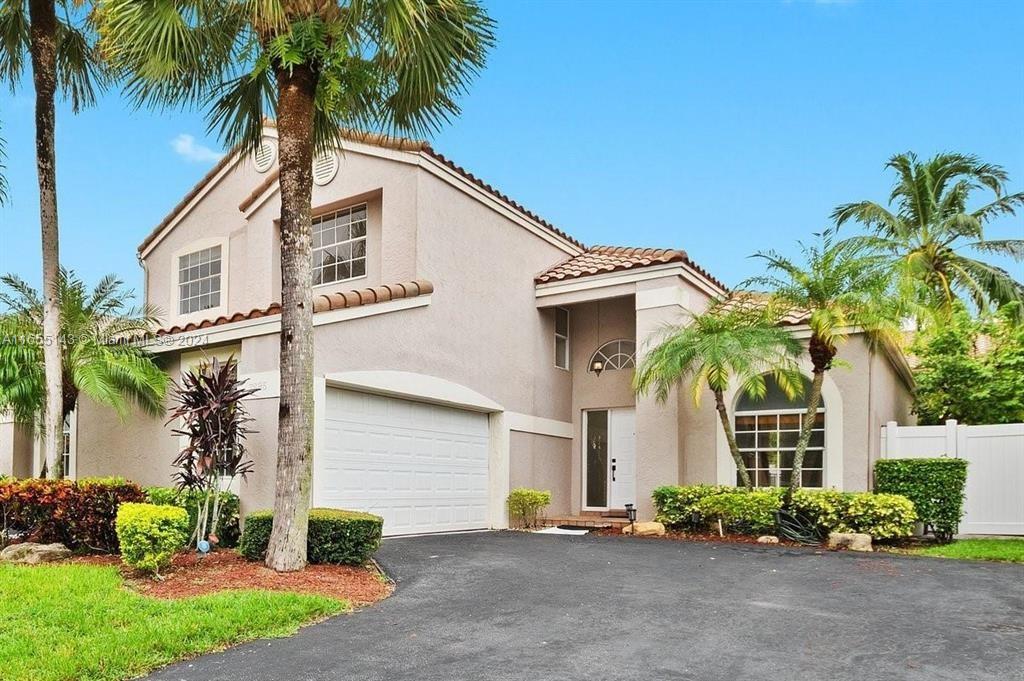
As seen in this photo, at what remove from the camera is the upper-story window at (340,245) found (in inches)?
629

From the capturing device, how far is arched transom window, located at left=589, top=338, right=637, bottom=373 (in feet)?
57.6

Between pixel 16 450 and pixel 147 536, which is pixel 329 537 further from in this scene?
pixel 16 450

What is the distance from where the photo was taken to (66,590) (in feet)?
26.1

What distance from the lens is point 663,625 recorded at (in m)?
7.38

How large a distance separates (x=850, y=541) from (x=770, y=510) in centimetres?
144

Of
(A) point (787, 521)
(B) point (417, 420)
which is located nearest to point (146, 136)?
(B) point (417, 420)

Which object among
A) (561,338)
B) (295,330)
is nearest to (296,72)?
(295,330)

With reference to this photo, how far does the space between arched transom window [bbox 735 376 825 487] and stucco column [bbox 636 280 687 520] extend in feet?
4.38

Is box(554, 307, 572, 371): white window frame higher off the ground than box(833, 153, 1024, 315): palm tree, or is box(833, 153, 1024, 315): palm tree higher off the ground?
box(833, 153, 1024, 315): palm tree

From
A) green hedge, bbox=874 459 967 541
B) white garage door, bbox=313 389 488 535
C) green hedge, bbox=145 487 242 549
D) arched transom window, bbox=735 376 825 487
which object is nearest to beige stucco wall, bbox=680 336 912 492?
arched transom window, bbox=735 376 825 487

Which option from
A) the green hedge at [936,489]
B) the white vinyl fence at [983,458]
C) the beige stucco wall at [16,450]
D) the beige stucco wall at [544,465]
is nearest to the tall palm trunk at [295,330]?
the beige stucco wall at [544,465]

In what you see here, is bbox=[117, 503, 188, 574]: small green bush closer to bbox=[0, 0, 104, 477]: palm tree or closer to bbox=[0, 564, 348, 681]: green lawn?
bbox=[0, 564, 348, 681]: green lawn

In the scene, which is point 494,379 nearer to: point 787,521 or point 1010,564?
Result: point 787,521

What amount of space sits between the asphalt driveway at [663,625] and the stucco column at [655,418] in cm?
409
